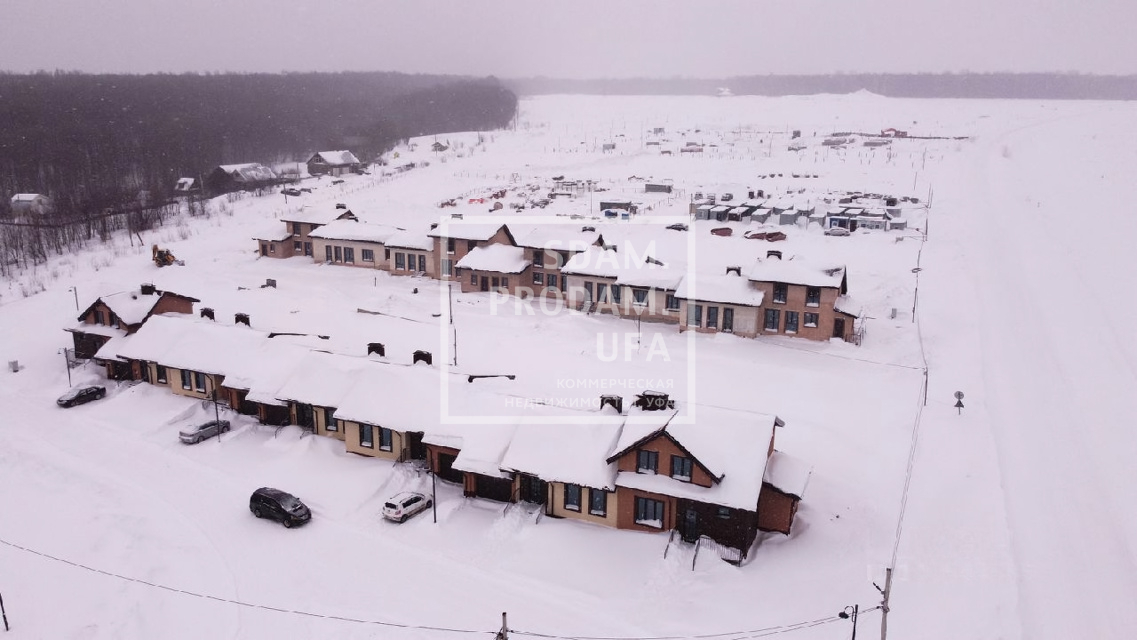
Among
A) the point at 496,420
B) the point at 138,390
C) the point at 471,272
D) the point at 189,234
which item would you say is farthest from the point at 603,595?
the point at 189,234

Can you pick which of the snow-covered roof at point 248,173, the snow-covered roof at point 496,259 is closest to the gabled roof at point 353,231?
the snow-covered roof at point 496,259

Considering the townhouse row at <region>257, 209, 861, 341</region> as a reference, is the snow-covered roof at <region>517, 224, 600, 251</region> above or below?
above

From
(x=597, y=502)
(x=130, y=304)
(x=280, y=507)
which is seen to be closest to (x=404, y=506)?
(x=280, y=507)

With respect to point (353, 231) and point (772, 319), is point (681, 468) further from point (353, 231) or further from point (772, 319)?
point (353, 231)

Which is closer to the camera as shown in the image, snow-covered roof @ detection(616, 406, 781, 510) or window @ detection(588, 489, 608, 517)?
snow-covered roof @ detection(616, 406, 781, 510)

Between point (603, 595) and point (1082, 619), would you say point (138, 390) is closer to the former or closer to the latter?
point (603, 595)

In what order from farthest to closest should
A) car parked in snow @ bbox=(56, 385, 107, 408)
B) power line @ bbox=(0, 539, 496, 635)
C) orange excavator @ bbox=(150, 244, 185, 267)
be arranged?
orange excavator @ bbox=(150, 244, 185, 267)
car parked in snow @ bbox=(56, 385, 107, 408)
power line @ bbox=(0, 539, 496, 635)

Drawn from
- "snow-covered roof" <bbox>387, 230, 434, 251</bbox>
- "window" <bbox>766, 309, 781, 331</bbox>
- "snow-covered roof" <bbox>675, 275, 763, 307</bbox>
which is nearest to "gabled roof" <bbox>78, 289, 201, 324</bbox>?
"snow-covered roof" <bbox>387, 230, 434, 251</bbox>

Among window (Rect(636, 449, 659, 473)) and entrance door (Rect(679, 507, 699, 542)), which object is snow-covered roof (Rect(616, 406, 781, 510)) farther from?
entrance door (Rect(679, 507, 699, 542))
